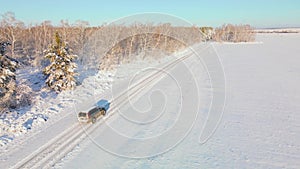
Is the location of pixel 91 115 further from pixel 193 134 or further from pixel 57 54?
pixel 57 54

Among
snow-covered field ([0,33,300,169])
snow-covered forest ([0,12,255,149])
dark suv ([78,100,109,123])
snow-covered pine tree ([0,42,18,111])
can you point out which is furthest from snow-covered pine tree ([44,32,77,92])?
dark suv ([78,100,109,123])

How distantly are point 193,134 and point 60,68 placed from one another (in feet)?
35.4

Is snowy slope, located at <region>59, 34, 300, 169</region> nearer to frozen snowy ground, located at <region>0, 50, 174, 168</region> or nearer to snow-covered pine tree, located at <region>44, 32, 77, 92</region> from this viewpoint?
frozen snowy ground, located at <region>0, 50, 174, 168</region>

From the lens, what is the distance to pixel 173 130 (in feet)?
33.6

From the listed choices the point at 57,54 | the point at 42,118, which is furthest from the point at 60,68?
the point at 42,118

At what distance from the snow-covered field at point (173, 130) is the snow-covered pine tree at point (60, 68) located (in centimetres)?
91

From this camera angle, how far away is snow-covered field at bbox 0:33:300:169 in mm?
7858

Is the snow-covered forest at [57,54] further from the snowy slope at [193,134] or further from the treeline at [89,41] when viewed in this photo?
the snowy slope at [193,134]

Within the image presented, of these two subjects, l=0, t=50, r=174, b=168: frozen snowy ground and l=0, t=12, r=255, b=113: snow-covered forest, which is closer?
l=0, t=50, r=174, b=168: frozen snowy ground

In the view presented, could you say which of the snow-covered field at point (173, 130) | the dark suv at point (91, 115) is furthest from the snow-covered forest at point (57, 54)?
the dark suv at point (91, 115)

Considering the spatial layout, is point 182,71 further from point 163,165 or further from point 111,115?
point 163,165

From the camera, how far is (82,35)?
96.6 feet

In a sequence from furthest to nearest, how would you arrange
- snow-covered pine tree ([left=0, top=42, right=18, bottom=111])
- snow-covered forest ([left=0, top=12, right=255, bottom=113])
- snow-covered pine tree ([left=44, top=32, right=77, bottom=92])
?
snow-covered forest ([left=0, top=12, right=255, bottom=113]), snow-covered pine tree ([left=44, top=32, right=77, bottom=92]), snow-covered pine tree ([left=0, top=42, right=18, bottom=111])

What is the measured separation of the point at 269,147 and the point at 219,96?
735 centimetres
